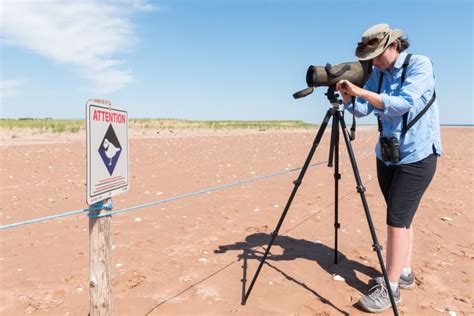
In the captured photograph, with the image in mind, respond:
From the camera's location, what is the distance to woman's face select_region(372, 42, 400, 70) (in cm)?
304

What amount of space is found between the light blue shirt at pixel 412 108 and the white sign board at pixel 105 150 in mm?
1979

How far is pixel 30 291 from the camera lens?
140 inches

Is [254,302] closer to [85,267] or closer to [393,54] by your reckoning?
[85,267]

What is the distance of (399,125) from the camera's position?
3113 mm

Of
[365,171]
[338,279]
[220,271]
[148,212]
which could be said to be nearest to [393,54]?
[338,279]

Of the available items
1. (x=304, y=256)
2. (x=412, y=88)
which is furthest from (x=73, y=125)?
(x=412, y=88)

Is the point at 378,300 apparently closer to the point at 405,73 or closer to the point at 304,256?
the point at 304,256

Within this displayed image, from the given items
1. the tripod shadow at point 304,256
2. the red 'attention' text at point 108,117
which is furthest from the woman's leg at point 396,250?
the red 'attention' text at point 108,117

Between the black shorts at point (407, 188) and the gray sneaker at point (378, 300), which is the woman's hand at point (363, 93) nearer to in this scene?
the black shorts at point (407, 188)

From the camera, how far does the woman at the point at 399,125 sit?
2900 mm

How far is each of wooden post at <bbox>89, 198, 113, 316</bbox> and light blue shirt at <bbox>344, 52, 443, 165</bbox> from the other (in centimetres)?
225

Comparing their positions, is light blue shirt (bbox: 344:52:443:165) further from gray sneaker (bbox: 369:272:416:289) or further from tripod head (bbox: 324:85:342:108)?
gray sneaker (bbox: 369:272:416:289)

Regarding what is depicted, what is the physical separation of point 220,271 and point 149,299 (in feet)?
2.77

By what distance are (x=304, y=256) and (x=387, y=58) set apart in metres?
2.43
